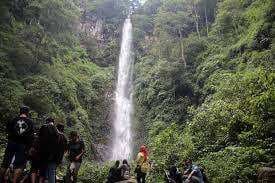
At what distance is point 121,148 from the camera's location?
30016mm

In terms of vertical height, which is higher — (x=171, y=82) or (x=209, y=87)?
(x=171, y=82)

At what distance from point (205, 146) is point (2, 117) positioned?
901 cm

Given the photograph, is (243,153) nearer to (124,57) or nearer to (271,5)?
(271,5)

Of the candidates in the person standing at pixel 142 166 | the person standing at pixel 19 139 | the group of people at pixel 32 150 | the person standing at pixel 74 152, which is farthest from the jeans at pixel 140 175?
the person standing at pixel 19 139

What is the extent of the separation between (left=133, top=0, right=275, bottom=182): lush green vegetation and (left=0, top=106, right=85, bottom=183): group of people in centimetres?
599

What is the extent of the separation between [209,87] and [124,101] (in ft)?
42.8

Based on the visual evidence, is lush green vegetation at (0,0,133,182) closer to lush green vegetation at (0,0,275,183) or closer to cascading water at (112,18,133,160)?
lush green vegetation at (0,0,275,183)

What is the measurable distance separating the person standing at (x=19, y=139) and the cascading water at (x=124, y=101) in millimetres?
20928

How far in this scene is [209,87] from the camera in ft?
Result: 85.6

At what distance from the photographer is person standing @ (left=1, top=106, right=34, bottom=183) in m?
7.45

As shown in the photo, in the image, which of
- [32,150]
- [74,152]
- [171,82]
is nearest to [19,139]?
[32,150]

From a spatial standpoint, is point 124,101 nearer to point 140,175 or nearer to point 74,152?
point 140,175

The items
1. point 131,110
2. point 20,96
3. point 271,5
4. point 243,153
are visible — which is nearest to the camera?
point 243,153

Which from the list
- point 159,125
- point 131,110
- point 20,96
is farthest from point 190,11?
point 20,96
